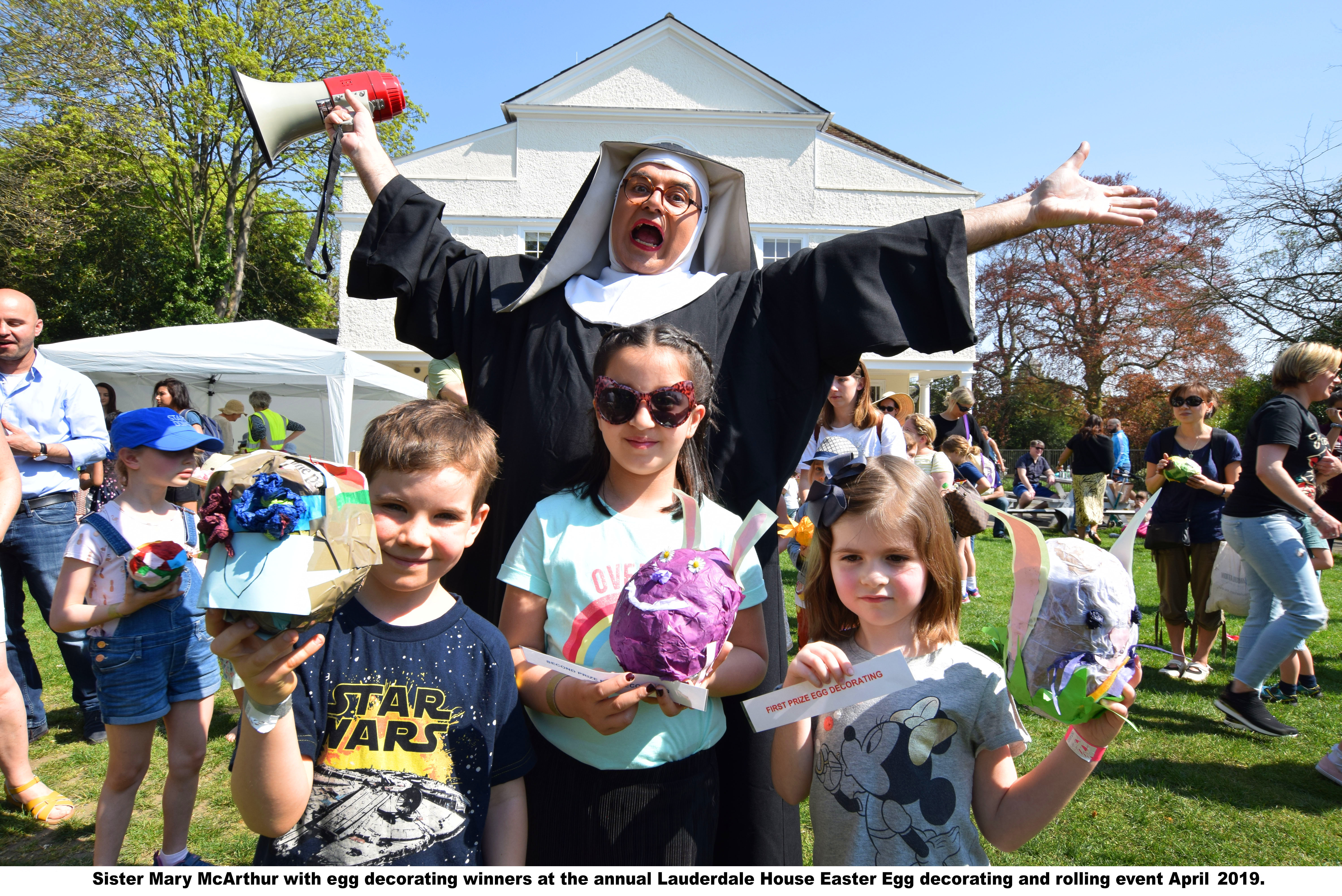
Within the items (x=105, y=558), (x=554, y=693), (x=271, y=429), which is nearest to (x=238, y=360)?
(x=271, y=429)

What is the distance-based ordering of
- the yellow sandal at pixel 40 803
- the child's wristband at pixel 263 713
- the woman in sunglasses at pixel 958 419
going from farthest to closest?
the woman in sunglasses at pixel 958 419
the yellow sandal at pixel 40 803
the child's wristband at pixel 263 713

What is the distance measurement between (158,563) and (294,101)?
162 cm

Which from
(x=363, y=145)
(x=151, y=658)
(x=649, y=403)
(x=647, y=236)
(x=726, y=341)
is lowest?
(x=151, y=658)

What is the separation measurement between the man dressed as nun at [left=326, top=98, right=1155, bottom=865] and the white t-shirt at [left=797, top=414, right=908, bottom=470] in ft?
11.2

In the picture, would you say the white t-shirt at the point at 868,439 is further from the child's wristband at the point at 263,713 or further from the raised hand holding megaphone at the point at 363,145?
the child's wristband at the point at 263,713

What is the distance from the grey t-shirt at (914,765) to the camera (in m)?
1.68

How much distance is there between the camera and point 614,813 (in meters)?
1.65

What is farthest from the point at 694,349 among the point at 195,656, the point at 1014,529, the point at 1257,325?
the point at 1257,325

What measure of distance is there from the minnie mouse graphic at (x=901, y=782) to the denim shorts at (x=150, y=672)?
7.02ft

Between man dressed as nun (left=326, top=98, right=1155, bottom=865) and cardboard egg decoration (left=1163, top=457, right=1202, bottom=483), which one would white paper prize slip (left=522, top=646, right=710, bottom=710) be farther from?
cardboard egg decoration (left=1163, top=457, right=1202, bottom=483)

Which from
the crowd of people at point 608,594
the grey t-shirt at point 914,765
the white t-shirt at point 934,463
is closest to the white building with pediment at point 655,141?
A: the white t-shirt at point 934,463

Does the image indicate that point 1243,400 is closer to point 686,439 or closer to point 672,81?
point 672,81

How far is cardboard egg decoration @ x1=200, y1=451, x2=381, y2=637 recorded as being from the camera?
1.16 metres

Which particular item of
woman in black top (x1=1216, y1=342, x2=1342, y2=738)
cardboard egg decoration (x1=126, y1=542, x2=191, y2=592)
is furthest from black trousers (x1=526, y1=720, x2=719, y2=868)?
woman in black top (x1=1216, y1=342, x2=1342, y2=738)
